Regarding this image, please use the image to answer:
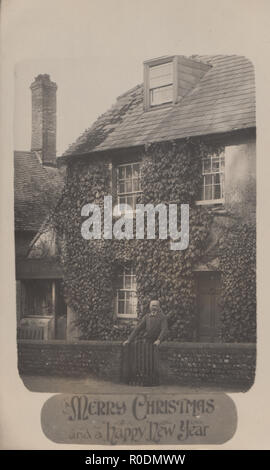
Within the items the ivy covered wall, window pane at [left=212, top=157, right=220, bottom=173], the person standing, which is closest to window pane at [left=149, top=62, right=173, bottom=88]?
the ivy covered wall

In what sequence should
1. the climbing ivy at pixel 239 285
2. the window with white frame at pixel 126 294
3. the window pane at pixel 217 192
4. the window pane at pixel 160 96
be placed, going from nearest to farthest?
the climbing ivy at pixel 239 285 → the window pane at pixel 217 192 → the window with white frame at pixel 126 294 → the window pane at pixel 160 96

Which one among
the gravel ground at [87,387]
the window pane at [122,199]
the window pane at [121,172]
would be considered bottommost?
the gravel ground at [87,387]

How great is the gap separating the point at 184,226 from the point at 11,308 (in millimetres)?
1850

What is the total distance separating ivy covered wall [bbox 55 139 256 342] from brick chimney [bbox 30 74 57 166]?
30 cm

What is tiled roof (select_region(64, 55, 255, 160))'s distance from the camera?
6660 mm

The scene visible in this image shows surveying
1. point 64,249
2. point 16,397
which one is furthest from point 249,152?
point 16,397

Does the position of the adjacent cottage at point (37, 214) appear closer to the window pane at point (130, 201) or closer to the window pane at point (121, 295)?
the window pane at point (121, 295)

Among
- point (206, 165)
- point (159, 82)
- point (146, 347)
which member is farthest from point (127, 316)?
point (159, 82)

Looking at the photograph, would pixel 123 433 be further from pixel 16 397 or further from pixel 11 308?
pixel 11 308

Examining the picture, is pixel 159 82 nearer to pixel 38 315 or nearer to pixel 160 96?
pixel 160 96

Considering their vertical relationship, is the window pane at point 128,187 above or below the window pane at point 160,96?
below

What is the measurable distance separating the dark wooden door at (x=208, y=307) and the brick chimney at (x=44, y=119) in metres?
1.88

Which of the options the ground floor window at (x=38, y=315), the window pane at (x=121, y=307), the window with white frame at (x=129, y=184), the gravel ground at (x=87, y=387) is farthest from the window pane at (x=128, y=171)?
the gravel ground at (x=87, y=387)

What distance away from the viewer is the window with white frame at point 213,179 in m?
6.71
